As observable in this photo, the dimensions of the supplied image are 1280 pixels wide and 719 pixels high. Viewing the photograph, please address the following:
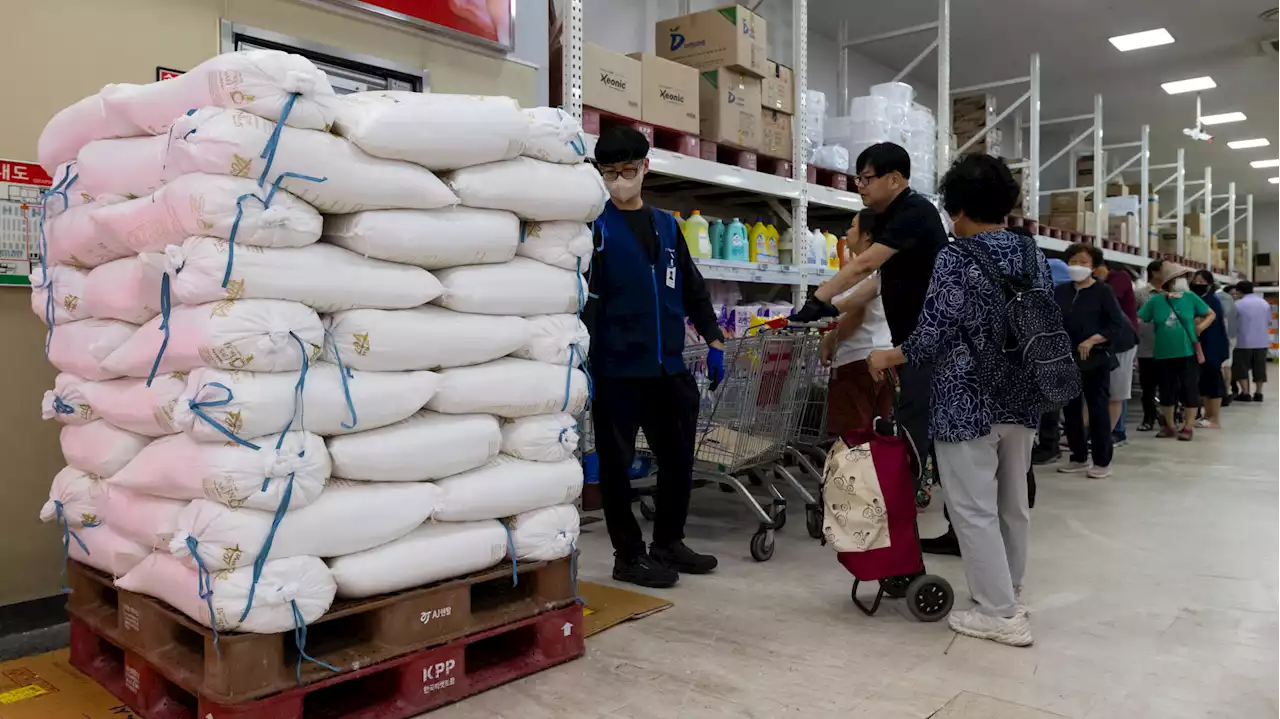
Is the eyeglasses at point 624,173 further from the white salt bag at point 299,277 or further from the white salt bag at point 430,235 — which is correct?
the white salt bag at point 299,277

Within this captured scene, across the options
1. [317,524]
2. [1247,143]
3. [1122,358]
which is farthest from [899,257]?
[1247,143]

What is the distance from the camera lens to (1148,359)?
8688 millimetres

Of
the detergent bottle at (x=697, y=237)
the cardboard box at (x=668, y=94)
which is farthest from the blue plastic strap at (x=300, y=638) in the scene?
the detergent bottle at (x=697, y=237)

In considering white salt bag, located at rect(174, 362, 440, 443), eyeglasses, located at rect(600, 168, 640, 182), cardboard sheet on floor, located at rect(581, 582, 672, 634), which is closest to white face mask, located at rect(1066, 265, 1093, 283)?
eyeglasses, located at rect(600, 168, 640, 182)

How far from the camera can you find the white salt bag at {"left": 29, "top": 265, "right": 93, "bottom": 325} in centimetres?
259

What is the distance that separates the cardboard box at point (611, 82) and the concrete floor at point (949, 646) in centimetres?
224

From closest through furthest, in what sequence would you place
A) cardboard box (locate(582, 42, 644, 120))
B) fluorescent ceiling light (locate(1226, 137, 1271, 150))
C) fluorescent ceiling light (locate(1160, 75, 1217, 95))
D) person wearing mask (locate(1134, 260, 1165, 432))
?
cardboard box (locate(582, 42, 644, 120)) → person wearing mask (locate(1134, 260, 1165, 432)) → fluorescent ceiling light (locate(1160, 75, 1217, 95)) → fluorescent ceiling light (locate(1226, 137, 1271, 150))

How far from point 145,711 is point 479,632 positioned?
84 cm

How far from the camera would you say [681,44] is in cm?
585

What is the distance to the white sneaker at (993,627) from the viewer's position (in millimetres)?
2836

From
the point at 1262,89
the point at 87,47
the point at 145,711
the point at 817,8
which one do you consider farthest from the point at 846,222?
the point at 1262,89

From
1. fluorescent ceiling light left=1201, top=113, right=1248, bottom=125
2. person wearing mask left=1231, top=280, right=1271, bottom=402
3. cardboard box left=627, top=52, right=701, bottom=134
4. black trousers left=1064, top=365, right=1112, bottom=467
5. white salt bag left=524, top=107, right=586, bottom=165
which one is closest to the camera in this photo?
white salt bag left=524, top=107, right=586, bottom=165

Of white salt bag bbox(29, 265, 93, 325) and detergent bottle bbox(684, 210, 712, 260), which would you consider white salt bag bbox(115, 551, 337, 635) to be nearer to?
white salt bag bbox(29, 265, 93, 325)

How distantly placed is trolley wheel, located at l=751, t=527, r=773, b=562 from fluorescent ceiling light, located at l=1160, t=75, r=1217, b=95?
37.0 ft
